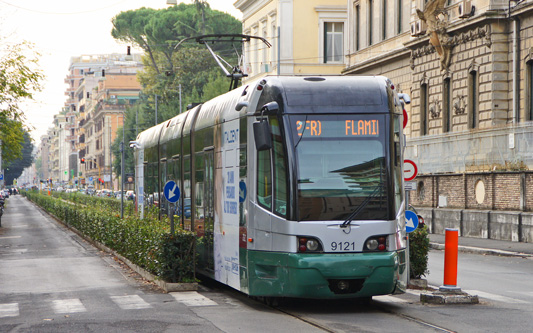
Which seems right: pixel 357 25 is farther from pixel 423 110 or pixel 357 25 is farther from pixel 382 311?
pixel 382 311

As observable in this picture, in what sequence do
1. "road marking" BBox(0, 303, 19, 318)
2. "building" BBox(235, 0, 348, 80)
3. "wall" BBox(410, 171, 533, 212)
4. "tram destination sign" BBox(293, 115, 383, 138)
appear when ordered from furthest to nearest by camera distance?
1. "building" BBox(235, 0, 348, 80)
2. "wall" BBox(410, 171, 533, 212)
3. "road marking" BBox(0, 303, 19, 318)
4. "tram destination sign" BBox(293, 115, 383, 138)

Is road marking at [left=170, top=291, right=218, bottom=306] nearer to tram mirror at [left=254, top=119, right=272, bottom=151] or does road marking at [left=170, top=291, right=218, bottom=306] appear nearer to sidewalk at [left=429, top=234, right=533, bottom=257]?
tram mirror at [left=254, top=119, right=272, bottom=151]

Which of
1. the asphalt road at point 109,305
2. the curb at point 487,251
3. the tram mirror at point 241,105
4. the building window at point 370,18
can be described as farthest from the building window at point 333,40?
the tram mirror at point 241,105

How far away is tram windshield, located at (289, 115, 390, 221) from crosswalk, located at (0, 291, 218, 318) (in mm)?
2677

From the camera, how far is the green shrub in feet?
49.6

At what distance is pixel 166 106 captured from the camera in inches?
3255

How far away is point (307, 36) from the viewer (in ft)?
180

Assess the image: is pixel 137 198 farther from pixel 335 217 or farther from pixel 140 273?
pixel 335 217

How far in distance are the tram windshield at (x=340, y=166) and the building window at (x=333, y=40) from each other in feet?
143

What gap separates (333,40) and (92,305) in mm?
43605

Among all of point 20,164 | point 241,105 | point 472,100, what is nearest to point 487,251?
point 472,100

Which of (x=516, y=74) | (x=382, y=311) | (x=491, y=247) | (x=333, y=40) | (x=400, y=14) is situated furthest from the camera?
(x=333, y=40)

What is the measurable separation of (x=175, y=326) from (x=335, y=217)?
2374 millimetres

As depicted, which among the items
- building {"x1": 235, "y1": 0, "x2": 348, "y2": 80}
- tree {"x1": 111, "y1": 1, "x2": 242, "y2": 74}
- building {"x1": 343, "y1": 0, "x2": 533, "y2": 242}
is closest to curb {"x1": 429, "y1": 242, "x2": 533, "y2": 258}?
building {"x1": 343, "y1": 0, "x2": 533, "y2": 242}
